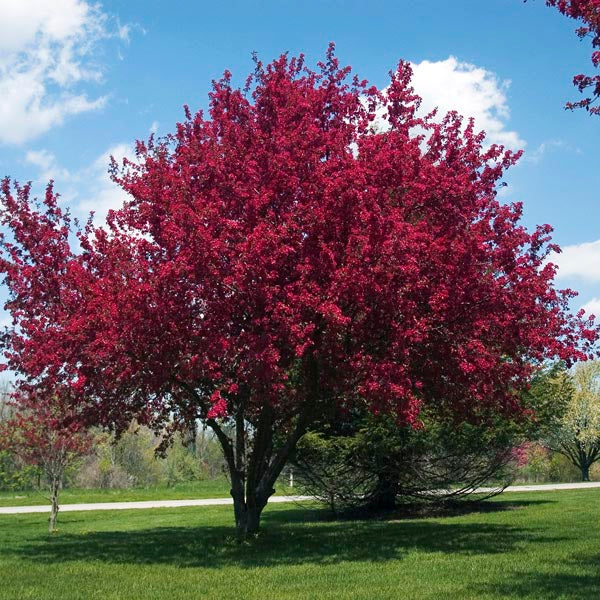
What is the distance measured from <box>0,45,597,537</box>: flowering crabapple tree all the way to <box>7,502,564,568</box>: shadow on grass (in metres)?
1.61

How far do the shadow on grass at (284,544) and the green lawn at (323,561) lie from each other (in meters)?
0.02

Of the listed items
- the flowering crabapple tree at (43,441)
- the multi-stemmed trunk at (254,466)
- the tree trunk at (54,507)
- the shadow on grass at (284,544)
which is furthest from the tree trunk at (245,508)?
the tree trunk at (54,507)

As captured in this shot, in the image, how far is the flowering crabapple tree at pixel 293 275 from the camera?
12.1 m

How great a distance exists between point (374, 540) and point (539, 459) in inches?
2011

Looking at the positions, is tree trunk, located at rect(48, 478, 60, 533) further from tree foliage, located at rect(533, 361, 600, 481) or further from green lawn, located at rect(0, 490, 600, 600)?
tree foliage, located at rect(533, 361, 600, 481)

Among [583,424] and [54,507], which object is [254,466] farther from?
[583,424]

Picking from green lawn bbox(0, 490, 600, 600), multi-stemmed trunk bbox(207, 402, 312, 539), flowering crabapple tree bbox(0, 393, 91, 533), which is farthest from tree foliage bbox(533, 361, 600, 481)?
multi-stemmed trunk bbox(207, 402, 312, 539)

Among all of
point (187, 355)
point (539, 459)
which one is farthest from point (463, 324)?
point (539, 459)

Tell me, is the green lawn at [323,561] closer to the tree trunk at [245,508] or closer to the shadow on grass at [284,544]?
the shadow on grass at [284,544]

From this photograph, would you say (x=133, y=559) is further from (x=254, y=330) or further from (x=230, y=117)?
(x=230, y=117)

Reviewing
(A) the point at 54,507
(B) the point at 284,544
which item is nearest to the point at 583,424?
(A) the point at 54,507

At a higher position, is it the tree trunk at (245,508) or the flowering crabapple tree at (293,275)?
the flowering crabapple tree at (293,275)

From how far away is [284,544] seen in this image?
51.2 ft

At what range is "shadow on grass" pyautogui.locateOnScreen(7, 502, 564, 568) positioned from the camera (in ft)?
44.3
